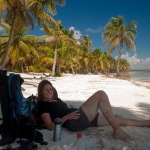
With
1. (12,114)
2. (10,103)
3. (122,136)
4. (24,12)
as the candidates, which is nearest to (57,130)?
(12,114)

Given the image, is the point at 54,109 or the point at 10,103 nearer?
the point at 10,103

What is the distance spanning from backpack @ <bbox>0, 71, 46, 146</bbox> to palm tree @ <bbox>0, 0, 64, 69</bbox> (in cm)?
1147

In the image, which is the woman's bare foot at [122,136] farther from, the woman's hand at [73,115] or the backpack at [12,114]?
the backpack at [12,114]

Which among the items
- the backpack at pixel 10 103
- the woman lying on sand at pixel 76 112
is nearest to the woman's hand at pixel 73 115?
the woman lying on sand at pixel 76 112

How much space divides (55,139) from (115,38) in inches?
1390

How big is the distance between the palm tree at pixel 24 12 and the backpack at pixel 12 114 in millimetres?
11473

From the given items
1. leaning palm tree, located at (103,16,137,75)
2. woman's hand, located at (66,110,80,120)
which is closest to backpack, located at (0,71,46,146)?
woman's hand, located at (66,110,80,120)

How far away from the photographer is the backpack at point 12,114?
11.4 feet

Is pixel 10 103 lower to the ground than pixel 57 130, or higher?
higher

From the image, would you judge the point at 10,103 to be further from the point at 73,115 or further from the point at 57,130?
the point at 73,115

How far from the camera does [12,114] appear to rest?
3.54 meters

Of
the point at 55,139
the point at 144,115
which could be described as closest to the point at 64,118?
the point at 55,139

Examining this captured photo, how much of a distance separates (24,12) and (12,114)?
13161 millimetres

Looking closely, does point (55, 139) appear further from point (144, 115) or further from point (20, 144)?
point (144, 115)
